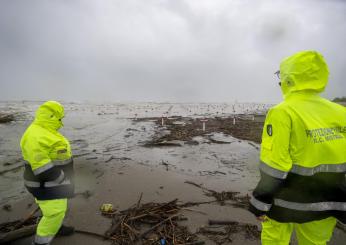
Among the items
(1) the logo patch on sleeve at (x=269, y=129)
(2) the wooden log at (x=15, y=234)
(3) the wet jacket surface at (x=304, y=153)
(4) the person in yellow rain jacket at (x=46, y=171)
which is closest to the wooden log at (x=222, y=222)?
(3) the wet jacket surface at (x=304, y=153)

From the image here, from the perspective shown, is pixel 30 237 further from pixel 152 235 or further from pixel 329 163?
pixel 329 163

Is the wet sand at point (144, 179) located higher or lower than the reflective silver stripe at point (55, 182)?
lower

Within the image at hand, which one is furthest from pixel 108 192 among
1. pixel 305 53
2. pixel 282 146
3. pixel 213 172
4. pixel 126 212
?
pixel 305 53

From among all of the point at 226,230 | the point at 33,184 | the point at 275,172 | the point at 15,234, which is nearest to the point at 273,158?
the point at 275,172

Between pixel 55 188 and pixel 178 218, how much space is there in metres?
2.40

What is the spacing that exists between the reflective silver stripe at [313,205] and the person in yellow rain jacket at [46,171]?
9.37ft

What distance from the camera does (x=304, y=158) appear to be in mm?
1993

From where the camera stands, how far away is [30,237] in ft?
12.2

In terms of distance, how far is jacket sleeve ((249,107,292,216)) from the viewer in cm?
194

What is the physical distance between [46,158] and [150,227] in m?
2.21

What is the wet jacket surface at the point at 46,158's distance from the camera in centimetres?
302

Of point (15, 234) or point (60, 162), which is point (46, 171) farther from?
point (15, 234)

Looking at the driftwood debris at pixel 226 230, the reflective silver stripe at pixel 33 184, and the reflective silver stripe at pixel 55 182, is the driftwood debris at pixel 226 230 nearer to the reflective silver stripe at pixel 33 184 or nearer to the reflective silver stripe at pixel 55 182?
the reflective silver stripe at pixel 55 182

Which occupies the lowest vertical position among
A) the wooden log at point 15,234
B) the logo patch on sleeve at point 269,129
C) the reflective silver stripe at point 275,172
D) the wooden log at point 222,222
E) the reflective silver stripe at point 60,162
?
the wooden log at point 222,222
